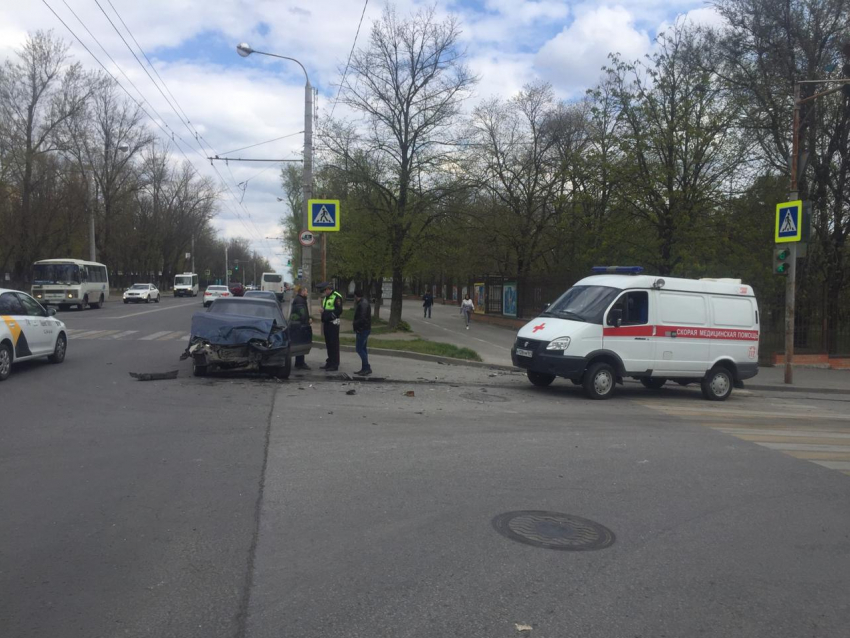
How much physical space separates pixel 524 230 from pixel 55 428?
1251 inches

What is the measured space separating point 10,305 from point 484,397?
8594 mm

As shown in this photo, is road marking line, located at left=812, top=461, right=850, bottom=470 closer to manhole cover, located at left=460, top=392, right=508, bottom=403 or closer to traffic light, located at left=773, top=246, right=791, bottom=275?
manhole cover, located at left=460, top=392, right=508, bottom=403

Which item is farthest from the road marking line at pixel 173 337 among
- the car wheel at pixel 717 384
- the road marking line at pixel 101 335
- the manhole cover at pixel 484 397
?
the car wheel at pixel 717 384

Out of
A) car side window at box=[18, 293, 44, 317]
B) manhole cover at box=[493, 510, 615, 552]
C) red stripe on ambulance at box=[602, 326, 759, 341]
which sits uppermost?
car side window at box=[18, 293, 44, 317]

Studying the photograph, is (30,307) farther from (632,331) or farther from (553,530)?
(553,530)

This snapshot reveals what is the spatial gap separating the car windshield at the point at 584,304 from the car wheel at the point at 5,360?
9693 millimetres

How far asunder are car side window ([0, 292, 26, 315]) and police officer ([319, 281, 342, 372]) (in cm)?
553

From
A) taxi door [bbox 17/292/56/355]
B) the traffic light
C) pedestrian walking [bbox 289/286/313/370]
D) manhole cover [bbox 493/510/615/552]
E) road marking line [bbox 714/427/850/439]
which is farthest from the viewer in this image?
the traffic light

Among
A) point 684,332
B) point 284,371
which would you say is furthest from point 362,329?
point 684,332

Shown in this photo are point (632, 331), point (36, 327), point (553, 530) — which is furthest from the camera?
point (632, 331)

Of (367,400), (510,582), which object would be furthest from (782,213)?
(510,582)

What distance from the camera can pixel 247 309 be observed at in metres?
14.1

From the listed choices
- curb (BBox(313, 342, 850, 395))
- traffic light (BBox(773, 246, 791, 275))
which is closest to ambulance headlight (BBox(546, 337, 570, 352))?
curb (BBox(313, 342, 850, 395))

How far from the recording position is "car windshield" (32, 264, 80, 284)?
3825 cm
